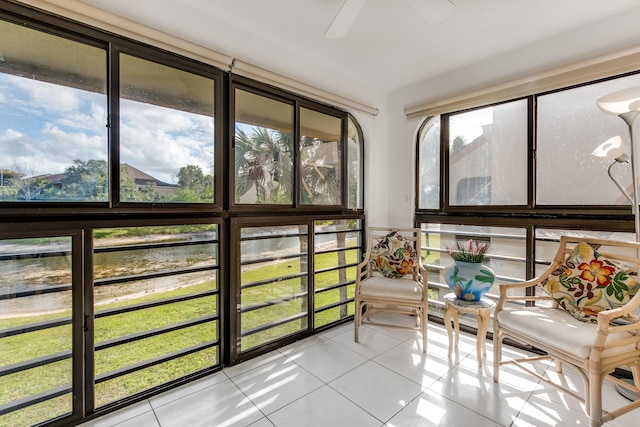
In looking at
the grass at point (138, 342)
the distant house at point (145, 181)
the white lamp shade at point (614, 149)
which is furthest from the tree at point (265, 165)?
the white lamp shade at point (614, 149)

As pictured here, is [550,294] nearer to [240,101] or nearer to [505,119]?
[505,119]

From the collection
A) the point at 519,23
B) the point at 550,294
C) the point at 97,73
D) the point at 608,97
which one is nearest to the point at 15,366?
the point at 97,73

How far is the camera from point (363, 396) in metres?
1.75

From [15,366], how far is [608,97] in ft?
11.8

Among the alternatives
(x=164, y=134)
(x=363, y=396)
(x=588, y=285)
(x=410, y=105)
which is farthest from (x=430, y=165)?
(x=164, y=134)

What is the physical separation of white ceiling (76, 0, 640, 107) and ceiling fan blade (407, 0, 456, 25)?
401 millimetres

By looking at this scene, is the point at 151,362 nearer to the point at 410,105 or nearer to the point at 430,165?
the point at 430,165

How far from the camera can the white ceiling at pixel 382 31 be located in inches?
72.0

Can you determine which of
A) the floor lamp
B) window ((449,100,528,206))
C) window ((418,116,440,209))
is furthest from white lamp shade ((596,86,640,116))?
window ((418,116,440,209))

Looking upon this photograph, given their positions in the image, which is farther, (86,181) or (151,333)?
(151,333)

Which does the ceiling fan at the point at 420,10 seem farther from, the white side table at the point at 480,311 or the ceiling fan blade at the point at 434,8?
the white side table at the point at 480,311

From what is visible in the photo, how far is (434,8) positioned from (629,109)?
1.32m

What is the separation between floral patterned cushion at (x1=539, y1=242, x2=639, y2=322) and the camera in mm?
1652

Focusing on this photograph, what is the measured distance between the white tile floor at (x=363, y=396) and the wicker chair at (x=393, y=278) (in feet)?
1.22
